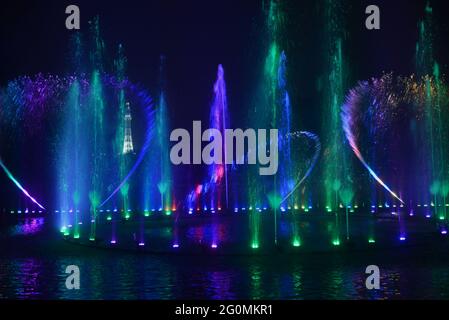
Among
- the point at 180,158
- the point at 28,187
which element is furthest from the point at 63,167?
the point at 180,158

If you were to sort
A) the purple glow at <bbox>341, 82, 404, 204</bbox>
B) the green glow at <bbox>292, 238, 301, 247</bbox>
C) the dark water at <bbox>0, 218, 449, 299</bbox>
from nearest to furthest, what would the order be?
1. the dark water at <bbox>0, 218, 449, 299</bbox>
2. the green glow at <bbox>292, 238, 301, 247</bbox>
3. the purple glow at <bbox>341, 82, 404, 204</bbox>

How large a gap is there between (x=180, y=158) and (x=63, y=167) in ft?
26.4

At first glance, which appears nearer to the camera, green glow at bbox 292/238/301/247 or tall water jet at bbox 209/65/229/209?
→ green glow at bbox 292/238/301/247

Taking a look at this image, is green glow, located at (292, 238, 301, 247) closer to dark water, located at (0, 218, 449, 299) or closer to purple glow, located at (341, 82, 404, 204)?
dark water, located at (0, 218, 449, 299)

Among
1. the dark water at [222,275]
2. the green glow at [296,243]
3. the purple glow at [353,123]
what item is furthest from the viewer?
the purple glow at [353,123]

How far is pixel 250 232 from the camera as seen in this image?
19.8 metres

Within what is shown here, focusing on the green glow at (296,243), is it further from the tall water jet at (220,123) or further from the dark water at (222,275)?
the tall water jet at (220,123)

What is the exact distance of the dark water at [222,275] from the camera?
11203mm

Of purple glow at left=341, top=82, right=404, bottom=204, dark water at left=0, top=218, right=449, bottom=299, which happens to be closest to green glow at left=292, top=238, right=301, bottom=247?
dark water at left=0, top=218, right=449, bottom=299

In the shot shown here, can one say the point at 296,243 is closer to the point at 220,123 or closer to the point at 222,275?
the point at 222,275

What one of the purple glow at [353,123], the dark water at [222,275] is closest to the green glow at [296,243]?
the dark water at [222,275]

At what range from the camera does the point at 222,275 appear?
42.2 feet

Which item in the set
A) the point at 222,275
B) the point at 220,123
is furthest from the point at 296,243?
the point at 220,123

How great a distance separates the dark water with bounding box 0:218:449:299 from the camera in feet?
36.8
